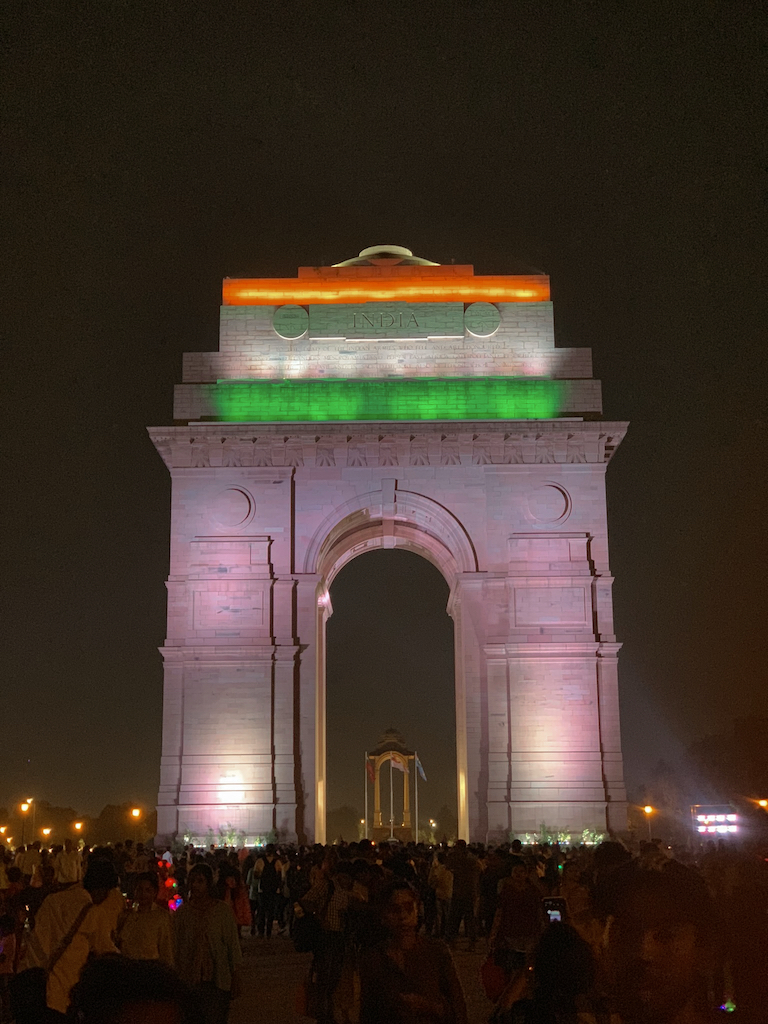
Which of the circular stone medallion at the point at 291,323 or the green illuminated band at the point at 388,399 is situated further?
the circular stone medallion at the point at 291,323

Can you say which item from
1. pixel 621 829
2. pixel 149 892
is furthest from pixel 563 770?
pixel 149 892

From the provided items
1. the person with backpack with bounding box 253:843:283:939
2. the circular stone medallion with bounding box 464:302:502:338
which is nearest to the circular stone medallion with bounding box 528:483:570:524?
the circular stone medallion with bounding box 464:302:502:338

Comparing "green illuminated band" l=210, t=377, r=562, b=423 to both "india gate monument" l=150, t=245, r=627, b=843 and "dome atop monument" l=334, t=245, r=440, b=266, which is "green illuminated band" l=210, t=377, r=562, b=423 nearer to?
"india gate monument" l=150, t=245, r=627, b=843

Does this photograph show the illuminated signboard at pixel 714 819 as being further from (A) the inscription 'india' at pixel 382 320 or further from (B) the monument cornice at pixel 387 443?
(A) the inscription 'india' at pixel 382 320

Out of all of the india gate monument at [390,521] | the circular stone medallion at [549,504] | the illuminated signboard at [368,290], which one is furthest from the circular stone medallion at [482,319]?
the circular stone medallion at [549,504]

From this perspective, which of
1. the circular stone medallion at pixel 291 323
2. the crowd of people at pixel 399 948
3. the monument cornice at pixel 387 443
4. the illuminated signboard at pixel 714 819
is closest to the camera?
the crowd of people at pixel 399 948

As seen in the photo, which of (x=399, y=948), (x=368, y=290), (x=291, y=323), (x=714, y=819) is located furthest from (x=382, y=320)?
(x=399, y=948)
